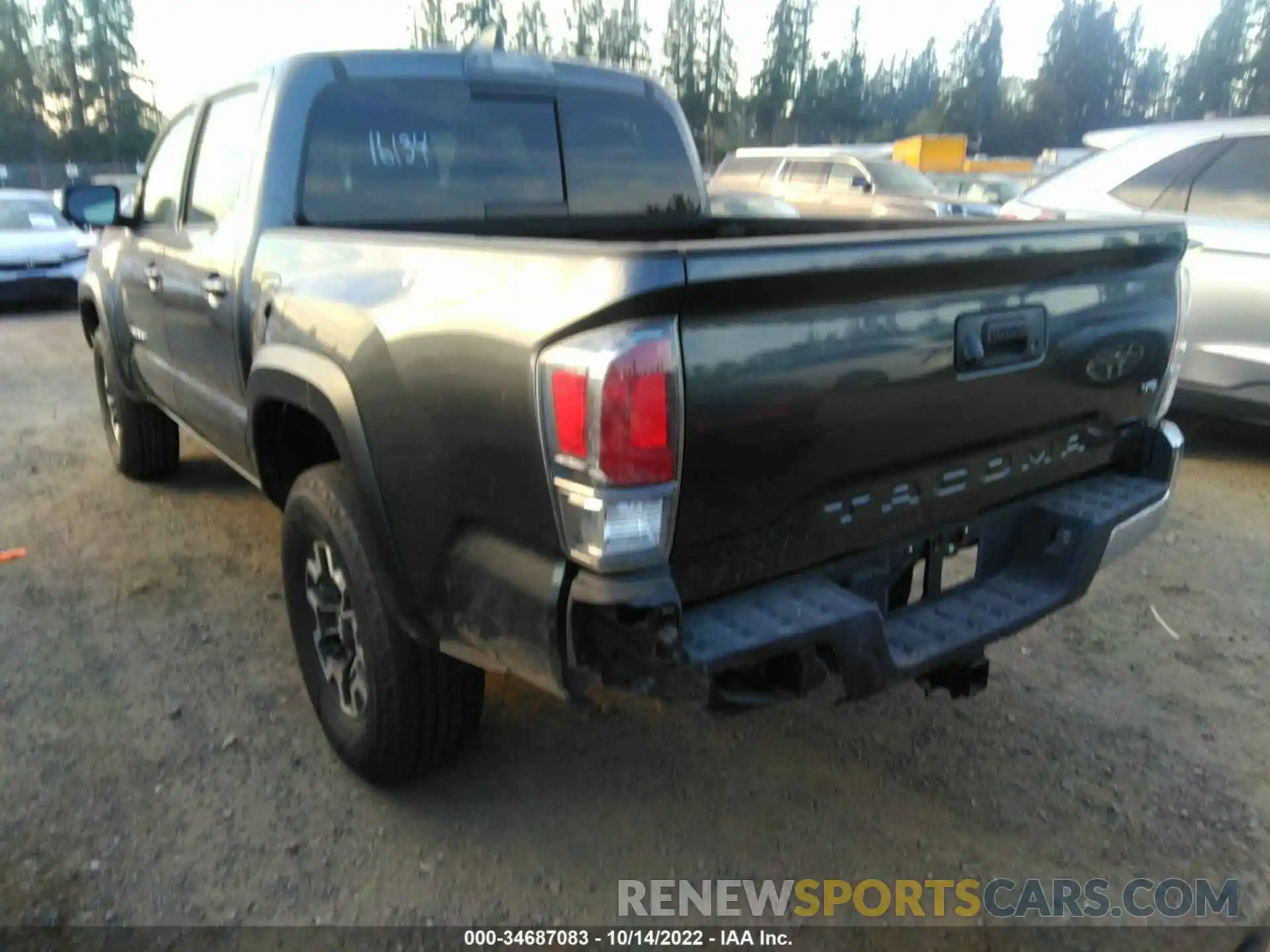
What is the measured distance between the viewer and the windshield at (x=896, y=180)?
14.6 metres

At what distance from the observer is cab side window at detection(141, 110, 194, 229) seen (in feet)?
13.2

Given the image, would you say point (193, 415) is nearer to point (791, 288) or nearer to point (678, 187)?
point (678, 187)

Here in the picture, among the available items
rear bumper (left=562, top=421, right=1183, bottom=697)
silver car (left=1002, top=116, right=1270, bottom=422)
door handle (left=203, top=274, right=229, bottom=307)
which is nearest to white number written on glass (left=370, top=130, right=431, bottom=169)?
door handle (left=203, top=274, right=229, bottom=307)

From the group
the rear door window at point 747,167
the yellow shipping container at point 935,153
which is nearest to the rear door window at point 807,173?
the rear door window at point 747,167

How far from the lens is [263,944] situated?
90.1 inches

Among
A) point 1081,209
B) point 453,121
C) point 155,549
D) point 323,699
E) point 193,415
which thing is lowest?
point 155,549

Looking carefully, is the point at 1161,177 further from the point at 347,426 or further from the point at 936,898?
the point at 347,426

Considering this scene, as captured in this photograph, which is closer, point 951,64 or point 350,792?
point 350,792

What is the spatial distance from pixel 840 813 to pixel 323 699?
1508 mm

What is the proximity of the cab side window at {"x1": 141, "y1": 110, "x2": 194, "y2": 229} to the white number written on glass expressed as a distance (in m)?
1.17

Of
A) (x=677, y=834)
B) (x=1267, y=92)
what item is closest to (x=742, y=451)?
(x=677, y=834)

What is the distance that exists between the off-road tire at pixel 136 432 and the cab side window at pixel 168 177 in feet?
2.98

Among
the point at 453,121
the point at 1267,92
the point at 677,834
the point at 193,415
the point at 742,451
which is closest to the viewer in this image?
the point at 742,451

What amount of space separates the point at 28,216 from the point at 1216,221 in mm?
13064
